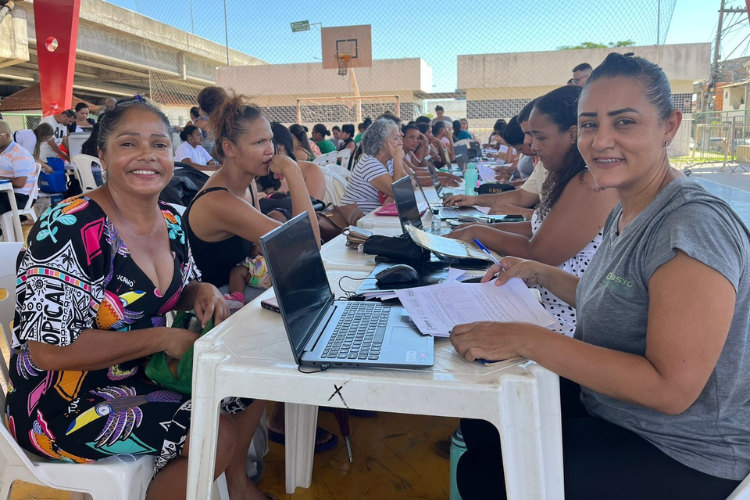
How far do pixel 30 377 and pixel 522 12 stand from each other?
992 centimetres

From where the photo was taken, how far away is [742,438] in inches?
38.3

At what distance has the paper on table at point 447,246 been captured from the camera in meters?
1.77

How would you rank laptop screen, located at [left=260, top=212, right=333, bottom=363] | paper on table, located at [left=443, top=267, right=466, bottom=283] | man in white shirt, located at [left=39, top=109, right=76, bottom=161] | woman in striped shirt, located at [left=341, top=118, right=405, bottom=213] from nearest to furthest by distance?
laptop screen, located at [left=260, top=212, right=333, bottom=363], paper on table, located at [left=443, top=267, right=466, bottom=283], woman in striped shirt, located at [left=341, top=118, right=405, bottom=213], man in white shirt, located at [left=39, top=109, right=76, bottom=161]

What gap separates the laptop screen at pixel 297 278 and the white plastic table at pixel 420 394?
0.25 ft

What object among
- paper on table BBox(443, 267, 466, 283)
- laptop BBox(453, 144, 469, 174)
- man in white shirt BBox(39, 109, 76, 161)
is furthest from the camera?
man in white shirt BBox(39, 109, 76, 161)

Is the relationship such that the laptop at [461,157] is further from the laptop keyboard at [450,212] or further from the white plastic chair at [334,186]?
the laptop keyboard at [450,212]

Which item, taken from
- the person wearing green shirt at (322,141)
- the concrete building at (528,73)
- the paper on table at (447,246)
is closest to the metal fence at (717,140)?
the concrete building at (528,73)

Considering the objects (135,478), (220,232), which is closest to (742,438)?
(135,478)

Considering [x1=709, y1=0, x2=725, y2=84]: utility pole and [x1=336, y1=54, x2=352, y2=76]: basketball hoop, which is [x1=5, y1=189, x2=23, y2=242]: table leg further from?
[x1=709, y1=0, x2=725, y2=84]: utility pole

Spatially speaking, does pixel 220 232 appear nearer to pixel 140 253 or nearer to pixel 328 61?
pixel 140 253

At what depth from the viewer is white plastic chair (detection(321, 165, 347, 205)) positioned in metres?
4.96

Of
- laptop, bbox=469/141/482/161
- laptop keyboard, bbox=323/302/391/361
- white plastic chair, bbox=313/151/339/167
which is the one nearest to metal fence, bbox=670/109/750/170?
laptop, bbox=469/141/482/161

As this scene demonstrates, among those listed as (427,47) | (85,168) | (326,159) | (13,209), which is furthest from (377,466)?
(427,47)

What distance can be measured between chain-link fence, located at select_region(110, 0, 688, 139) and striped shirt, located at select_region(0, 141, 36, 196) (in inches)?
137
